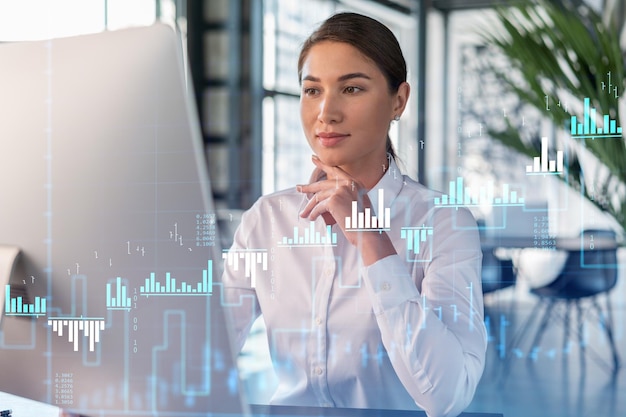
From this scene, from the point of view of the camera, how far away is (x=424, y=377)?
1.18m

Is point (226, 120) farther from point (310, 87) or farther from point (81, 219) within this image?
point (81, 219)

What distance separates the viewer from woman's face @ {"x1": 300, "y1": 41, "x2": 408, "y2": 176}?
128 centimetres

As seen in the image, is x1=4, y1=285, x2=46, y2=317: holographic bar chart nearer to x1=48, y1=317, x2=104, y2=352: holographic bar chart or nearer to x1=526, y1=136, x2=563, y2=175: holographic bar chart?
x1=48, y1=317, x2=104, y2=352: holographic bar chart

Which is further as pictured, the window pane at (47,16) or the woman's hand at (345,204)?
the window pane at (47,16)

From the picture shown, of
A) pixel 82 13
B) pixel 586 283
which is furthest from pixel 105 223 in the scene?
pixel 586 283

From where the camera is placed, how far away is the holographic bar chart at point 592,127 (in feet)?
4.14

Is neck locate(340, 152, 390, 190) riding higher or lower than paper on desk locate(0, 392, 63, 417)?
higher

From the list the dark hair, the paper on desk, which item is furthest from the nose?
the paper on desk

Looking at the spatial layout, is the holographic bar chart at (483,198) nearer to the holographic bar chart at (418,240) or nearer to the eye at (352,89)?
the holographic bar chart at (418,240)

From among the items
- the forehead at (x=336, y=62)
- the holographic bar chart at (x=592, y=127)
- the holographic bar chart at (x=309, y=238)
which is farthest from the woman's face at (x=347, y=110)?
the holographic bar chart at (x=592, y=127)

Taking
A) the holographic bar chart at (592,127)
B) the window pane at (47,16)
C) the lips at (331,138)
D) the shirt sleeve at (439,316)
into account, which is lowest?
the shirt sleeve at (439,316)

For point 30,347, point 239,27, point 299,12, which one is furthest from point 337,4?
point 30,347

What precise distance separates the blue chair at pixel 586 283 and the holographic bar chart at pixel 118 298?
0.74 metres

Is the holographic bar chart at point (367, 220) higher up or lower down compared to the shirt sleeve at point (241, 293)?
higher up
